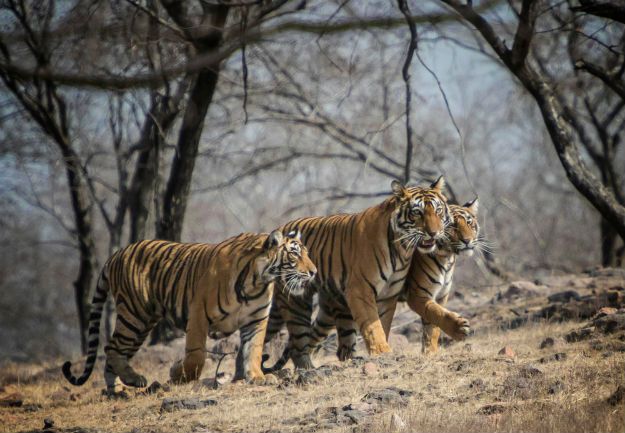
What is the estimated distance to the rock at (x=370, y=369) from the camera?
790cm

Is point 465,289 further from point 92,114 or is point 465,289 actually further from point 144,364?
point 92,114

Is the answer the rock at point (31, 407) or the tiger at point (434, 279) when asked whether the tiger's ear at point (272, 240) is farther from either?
the rock at point (31, 407)

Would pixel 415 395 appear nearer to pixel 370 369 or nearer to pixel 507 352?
pixel 370 369

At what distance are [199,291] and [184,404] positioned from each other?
1.41 metres

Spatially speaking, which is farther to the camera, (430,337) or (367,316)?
(430,337)

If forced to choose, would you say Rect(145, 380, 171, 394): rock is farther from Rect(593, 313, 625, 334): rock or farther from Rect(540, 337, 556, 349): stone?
Rect(593, 313, 625, 334): rock

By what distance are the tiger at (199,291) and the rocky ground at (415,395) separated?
1.14 ft

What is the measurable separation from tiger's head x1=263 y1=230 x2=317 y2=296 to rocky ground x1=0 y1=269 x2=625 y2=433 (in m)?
0.81

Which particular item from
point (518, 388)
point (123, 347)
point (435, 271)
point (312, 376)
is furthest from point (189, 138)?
point (518, 388)

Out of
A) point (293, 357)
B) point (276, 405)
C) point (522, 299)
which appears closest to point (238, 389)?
point (276, 405)

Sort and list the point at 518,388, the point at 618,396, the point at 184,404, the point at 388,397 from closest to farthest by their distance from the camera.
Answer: the point at 618,396 < the point at 518,388 < the point at 388,397 < the point at 184,404

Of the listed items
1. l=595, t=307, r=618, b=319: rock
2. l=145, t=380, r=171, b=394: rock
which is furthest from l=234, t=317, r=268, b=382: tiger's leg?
l=595, t=307, r=618, b=319: rock

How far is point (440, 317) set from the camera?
29.1 ft

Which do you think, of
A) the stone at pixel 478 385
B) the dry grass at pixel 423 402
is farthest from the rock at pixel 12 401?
the stone at pixel 478 385
